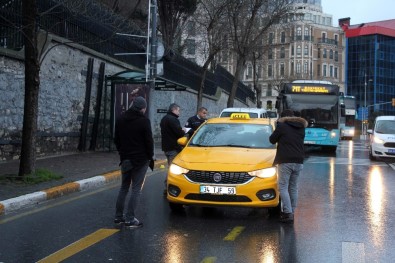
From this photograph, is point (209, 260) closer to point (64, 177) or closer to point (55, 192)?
point (55, 192)

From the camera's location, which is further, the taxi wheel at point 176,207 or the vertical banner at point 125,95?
the vertical banner at point 125,95

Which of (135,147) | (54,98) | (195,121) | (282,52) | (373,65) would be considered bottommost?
(135,147)

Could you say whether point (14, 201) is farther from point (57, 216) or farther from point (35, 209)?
point (57, 216)

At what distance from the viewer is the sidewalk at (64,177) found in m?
8.79

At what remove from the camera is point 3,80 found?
44.8ft

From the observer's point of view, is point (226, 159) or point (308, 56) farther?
point (308, 56)

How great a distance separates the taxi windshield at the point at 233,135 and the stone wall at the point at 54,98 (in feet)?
18.0

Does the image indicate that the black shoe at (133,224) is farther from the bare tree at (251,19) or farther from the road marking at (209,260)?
the bare tree at (251,19)

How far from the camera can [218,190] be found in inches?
295

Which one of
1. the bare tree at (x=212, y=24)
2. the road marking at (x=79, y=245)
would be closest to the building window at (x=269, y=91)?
the bare tree at (x=212, y=24)

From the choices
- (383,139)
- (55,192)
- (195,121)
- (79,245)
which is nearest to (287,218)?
(79,245)

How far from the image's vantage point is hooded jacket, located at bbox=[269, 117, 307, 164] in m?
7.66

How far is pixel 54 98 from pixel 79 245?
11.1 metres

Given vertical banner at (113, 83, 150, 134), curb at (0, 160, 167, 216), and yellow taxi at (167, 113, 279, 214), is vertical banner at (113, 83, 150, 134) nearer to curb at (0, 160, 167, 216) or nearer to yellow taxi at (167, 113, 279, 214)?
curb at (0, 160, 167, 216)
